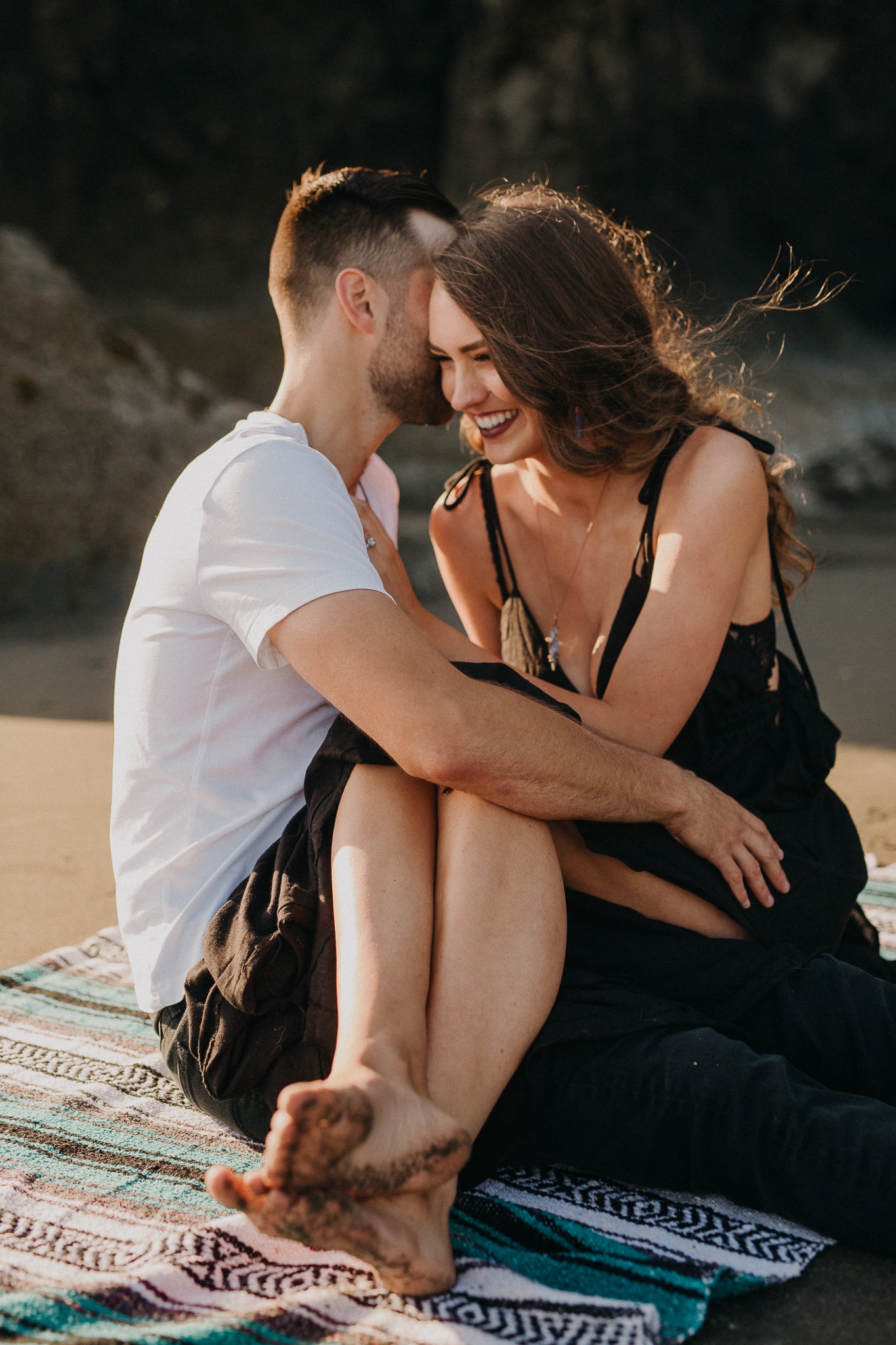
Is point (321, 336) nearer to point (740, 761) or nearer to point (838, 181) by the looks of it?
point (740, 761)

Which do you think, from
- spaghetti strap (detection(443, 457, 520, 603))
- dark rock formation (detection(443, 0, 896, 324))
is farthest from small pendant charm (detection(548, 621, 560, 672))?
dark rock formation (detection(443, 0, 896, 324))

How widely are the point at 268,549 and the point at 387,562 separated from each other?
1.70 ft

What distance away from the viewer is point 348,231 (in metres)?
2.29

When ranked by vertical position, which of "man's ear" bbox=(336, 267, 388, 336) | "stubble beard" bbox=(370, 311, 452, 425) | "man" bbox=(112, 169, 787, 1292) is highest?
"man's ear" bbox=(336, 267, 388, 336)

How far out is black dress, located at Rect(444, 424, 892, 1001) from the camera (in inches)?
71.8

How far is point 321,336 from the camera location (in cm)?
225

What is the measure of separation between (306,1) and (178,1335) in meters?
14.2

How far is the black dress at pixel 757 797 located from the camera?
182 cm

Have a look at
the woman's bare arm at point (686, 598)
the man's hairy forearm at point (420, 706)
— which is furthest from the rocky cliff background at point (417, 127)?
the man's hairy forearm at point (420, 706)

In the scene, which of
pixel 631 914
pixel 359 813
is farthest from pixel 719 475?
pixel 359 813

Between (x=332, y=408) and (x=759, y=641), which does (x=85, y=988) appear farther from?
(x=759, y=641)

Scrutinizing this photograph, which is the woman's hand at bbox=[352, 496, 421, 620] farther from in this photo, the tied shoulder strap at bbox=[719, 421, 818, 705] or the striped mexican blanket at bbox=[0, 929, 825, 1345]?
the striped mexican blanket at bbox=[0, 929, 825, 1345]

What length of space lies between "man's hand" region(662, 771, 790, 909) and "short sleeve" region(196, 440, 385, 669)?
0.61 meters

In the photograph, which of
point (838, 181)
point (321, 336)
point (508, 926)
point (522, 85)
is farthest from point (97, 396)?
point (838, 181)
